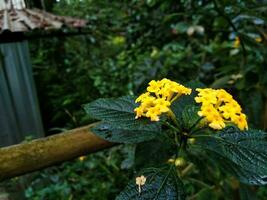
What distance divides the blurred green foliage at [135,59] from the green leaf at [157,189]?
696 millimetres

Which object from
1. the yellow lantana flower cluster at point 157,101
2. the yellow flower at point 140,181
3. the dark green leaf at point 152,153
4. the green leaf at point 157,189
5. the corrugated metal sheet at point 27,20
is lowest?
the dark green leaf at point 152,153

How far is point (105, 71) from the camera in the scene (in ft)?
11.4

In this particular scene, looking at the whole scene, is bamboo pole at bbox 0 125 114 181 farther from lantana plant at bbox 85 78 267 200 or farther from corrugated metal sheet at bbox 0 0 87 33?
corrugated metal sheet at bbox 0 0 87 33

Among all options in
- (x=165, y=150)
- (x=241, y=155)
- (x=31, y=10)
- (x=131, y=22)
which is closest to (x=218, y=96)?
(x=241, y=155)

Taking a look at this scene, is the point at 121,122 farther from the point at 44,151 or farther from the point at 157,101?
the point at 44,151

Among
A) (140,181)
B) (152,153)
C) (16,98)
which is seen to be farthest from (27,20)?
(140,181)

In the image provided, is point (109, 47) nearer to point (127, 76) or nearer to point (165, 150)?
point (127, 76)

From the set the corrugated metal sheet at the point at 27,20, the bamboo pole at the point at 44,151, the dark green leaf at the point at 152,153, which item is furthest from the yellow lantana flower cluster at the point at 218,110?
the corrugated metal sheet at the point at 27,20

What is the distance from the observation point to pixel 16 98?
1.85 meters

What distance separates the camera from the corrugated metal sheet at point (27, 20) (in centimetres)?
142

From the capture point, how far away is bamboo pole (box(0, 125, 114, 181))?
982 millimetres

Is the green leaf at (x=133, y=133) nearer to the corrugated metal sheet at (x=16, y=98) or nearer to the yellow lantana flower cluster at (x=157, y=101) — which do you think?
the yellow lantana flower cluster at (x=157, y=101)

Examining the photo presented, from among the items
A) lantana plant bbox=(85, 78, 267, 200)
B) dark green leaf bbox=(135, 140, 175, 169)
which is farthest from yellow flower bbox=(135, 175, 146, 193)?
dark green leaf bbox=(135, 140, 175, 169)

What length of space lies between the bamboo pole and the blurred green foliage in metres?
0.39
